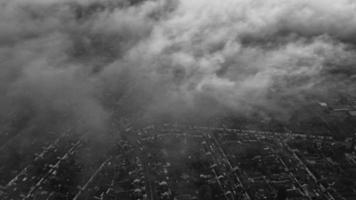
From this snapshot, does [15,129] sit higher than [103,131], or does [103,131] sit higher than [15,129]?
[15,129]

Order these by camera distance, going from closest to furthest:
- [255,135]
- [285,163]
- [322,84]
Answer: [285,163] < [255,135] < [322,84]

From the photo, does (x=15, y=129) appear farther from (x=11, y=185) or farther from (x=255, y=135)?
(x=255, y=135)

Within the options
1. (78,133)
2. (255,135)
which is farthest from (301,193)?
(78,133)

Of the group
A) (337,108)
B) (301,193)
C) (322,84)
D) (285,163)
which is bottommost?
(301,193)

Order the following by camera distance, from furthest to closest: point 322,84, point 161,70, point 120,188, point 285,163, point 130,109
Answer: point 161,70
point 322,84
point 130,109
point 285,163
point 120,188

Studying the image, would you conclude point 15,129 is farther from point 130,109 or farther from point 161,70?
point 161,70

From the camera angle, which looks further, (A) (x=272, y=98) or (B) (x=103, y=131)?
(A) (x=272, y=98)

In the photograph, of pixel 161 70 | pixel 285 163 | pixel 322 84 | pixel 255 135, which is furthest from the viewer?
pixel 161 70

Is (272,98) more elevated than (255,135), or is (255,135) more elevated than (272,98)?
(272,98)

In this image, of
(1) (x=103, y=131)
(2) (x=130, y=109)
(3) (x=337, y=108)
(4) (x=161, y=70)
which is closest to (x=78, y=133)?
(1) (x=103, y=131)
